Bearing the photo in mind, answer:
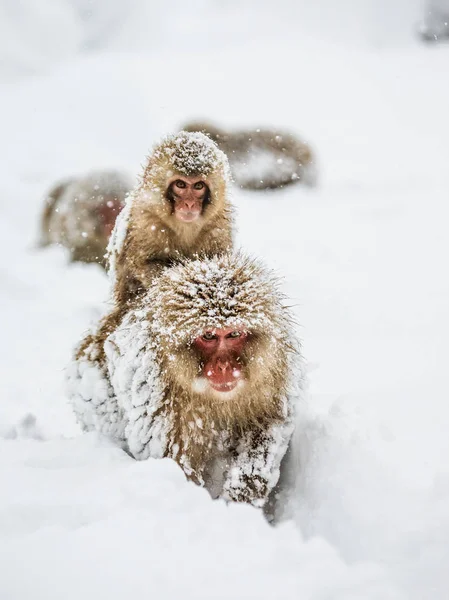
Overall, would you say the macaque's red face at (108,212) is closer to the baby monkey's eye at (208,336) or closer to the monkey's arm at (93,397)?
the monkey's arm at (93,397)

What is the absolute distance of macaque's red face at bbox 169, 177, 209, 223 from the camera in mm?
3037

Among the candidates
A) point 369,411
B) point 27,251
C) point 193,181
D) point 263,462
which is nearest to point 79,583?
point 263,462

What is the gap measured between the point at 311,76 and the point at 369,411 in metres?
14.1

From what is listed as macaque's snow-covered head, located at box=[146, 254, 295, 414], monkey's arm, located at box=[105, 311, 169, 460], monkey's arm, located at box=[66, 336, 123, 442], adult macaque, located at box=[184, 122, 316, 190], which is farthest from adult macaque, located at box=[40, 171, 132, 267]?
macaque's snow-covered head, located at box=[146, 254, 295, 414]

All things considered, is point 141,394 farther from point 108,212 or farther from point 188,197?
point 108,212

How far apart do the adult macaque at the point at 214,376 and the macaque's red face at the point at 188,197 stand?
83 cm

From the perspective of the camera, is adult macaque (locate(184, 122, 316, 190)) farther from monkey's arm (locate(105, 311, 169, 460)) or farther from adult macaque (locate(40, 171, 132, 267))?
monkey's arm (locate(105, 311, 169, 460))

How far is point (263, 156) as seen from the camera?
28.9 ft

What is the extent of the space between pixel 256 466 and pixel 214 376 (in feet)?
1.50

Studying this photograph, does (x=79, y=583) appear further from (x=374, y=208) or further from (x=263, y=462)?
(x=374, y=208)

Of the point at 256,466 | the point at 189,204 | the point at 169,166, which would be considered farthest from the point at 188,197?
the point at 256,466

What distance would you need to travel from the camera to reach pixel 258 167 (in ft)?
28.3

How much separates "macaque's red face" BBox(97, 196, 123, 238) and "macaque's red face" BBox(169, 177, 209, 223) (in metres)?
3.46

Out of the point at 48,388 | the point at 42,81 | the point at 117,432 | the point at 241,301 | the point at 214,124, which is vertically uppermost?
the point at 42,81
